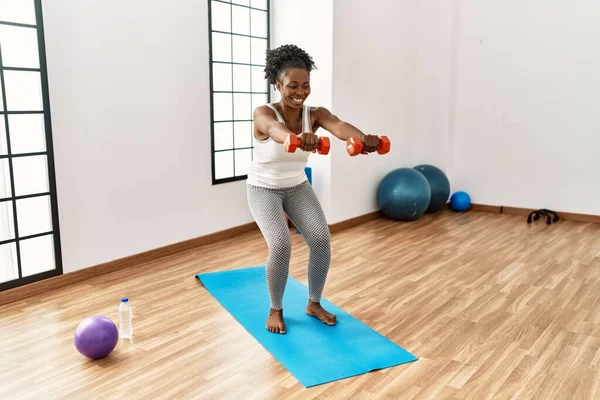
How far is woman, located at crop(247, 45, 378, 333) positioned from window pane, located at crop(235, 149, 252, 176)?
2041mm

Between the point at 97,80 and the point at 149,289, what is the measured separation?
1.37 meters

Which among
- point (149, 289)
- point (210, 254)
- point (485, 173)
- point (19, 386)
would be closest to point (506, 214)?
point (485, 173)

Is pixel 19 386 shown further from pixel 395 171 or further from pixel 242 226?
pixel 395 171

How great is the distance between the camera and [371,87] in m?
5.30

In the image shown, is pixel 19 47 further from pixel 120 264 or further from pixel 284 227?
pixel 284 227

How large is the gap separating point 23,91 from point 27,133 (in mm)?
243

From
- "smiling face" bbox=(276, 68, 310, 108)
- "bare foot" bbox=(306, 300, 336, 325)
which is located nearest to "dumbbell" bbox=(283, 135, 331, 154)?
"smiling face" bbox=(276, 68, 310, 108)

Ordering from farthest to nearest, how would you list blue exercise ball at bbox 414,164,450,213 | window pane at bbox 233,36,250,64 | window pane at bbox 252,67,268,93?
blue exercise ball at bbox 414,164,450,213 → window pane at bbox 252,67,268,93 → window pane at bbox 233,36,250,64

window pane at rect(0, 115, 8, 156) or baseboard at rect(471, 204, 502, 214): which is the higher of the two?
window pane at rect(0, 115, 8, 156)

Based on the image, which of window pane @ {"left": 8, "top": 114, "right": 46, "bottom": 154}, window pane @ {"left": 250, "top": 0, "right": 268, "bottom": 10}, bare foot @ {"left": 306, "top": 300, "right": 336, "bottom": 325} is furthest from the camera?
window pane @ {"left": 250, "top": 0, "right": 268, "bottom": 10}

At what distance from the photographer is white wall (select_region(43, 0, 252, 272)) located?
3.50 metres

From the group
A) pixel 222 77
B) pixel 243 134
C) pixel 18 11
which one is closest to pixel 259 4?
pixel 222 77

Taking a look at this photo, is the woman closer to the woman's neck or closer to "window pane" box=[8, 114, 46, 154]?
the woman's neck

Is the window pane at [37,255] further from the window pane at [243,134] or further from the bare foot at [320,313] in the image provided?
the window pane at [243,134]
